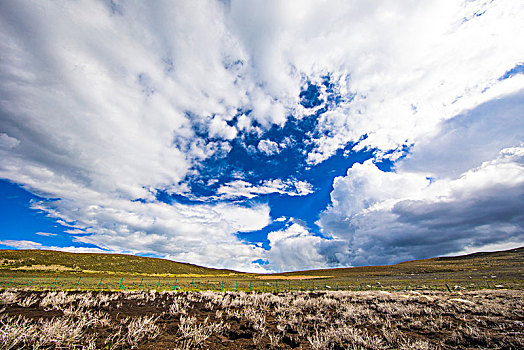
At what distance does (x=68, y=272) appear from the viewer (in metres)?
64.4

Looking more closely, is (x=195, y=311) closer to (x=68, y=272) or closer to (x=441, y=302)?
(x=441, y=302)

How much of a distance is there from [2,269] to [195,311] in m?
79.5

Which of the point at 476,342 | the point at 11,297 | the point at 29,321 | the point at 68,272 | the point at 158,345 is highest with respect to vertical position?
the point at 68,272

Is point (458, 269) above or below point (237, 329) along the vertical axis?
above

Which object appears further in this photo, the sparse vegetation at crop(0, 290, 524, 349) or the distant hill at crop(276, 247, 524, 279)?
the distant hill at crop(276, 247, 524, 279)

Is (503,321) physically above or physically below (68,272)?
below

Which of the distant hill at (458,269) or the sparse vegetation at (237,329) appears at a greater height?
the distant hill at (458,269)

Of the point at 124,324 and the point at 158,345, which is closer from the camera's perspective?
the point at 158,345

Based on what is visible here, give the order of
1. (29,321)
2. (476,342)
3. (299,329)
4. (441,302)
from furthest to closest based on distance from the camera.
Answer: (441,302), (299,329), (29,321), (476,342)

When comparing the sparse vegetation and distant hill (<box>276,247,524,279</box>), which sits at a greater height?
distant hill (<box>276,247,524,279</box>)

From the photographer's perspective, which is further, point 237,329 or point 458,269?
point 458,269

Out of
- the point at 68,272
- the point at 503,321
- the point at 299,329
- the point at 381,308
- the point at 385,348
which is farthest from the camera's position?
the point at 68,272

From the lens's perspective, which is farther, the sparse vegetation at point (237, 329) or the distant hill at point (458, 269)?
the distant hill at point (458, 269)

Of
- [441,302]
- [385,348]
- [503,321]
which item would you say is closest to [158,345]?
[385,348]
